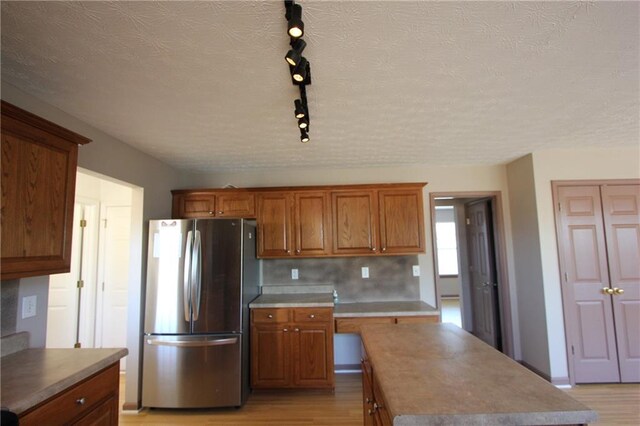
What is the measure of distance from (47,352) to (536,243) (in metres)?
4.22

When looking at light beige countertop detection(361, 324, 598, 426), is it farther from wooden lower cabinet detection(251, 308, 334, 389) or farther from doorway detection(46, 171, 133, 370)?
doorway detection(46, 171, 133, 370)

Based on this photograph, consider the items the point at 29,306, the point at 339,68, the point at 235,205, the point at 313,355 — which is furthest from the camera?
the point at 235,205

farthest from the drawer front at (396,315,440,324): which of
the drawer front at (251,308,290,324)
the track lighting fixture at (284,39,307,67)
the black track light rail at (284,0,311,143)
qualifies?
the track lighting fixture at (284,39,307,67)

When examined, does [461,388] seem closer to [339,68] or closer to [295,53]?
[295,53]

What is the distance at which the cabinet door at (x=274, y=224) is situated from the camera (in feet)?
11.5

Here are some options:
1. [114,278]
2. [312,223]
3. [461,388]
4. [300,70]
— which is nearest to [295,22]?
[300,70]

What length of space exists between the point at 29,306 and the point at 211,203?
6.46 feet

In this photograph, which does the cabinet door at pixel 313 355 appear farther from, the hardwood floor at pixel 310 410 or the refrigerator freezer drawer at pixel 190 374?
the refrigerator freezer drawer at pixel 190 374

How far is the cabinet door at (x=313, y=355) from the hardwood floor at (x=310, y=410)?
0.16 metres

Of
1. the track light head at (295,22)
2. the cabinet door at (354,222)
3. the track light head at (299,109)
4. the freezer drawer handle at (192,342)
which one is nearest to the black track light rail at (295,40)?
the track light head at (295,22)

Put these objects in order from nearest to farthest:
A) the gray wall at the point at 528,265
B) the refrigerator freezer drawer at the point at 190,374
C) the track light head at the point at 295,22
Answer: the track light head at the point at 295,22
the refrigerator freezer drawer at the point at 190,374
the gray wall at the point at 528,265

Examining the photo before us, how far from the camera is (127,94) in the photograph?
76.2 inches

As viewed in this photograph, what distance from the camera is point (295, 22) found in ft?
3.78

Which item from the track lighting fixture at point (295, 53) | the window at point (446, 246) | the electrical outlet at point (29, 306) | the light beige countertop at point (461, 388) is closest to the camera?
the light beige countertop at point (461, 388)
